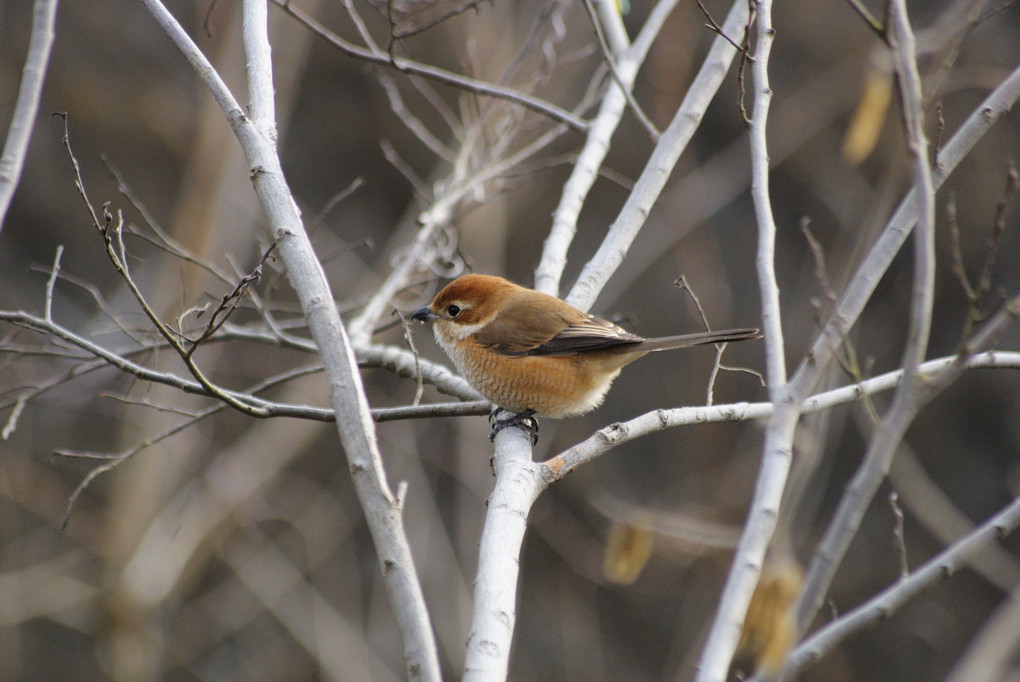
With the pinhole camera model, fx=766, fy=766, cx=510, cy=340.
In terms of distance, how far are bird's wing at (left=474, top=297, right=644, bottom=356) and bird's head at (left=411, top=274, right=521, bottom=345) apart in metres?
0.11

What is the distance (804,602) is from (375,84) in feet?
27.1

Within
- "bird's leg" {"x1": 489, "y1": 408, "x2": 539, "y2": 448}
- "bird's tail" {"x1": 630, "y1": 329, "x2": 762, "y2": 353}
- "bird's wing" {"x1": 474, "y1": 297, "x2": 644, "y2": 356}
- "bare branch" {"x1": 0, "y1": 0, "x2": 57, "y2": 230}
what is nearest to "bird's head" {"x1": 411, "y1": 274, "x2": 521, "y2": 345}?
"bird's wing" {"x1": 474, "y1": 297, "x2": 644, "y2": 356}

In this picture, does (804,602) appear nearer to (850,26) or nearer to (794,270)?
(794,270)

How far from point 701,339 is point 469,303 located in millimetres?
1265

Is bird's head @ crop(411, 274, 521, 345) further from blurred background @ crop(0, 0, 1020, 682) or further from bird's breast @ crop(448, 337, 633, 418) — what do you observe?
blurred background @ crop(0, 0, 1020, 682)

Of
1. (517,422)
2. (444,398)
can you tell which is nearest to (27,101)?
(517,422)

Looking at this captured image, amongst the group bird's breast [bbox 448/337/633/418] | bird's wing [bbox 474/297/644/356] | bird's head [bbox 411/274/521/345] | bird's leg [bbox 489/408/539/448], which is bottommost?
bird's leg [bbox 489/408/539/448]

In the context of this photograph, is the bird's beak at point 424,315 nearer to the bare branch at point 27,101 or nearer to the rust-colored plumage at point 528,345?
the rust-colored plumage at point 528,345

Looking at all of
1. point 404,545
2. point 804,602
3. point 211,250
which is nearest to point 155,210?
point 211,250

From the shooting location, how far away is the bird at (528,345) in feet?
11.0

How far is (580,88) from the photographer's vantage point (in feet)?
25.4

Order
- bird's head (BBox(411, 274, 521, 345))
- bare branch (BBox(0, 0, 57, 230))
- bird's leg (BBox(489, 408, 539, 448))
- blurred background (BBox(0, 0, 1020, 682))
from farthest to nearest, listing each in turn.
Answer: blurred background (BBox(0, 0, 1020, 682)) → bird's head (BBox(411, 274, 521, 345)) → bird's leg (BBox(489, 408, 539, 448)) → bare branch (BBox(0, 0, 57, 230))

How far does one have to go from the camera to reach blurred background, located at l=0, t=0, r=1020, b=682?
6.53 metres

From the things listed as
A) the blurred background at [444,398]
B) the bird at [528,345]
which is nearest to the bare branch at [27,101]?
the bird at [528,345]
